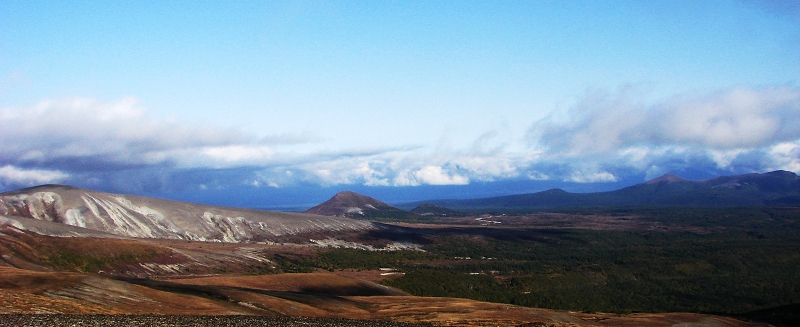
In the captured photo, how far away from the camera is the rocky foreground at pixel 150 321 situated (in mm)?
Answer: 31453

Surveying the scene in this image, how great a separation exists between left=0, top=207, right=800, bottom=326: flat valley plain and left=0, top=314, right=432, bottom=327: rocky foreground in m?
4.17

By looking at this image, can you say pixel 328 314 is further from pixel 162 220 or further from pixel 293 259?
pixel 162 220

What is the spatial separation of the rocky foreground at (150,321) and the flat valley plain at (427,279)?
4.17 metres

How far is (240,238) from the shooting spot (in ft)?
494

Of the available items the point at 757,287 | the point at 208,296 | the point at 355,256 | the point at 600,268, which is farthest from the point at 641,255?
the point at 208,296

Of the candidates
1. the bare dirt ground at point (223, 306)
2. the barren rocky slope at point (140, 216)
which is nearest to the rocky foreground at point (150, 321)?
the bare dirt ground at point (223, 306)

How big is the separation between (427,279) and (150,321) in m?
74.9

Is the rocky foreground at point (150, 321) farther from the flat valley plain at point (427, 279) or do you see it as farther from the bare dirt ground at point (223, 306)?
the flat valley plain at point (427, 279)

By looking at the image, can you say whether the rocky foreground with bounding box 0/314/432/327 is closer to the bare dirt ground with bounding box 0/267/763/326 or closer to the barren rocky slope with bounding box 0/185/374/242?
the bare dirt ground with bounding box 0/267/763/326

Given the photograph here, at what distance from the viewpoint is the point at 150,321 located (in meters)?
34.9

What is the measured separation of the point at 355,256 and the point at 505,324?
90.4 m

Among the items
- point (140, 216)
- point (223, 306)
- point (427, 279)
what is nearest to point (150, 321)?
point (223, 306)

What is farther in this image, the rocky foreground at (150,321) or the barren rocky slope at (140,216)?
the barren rocky slope at (140,216)

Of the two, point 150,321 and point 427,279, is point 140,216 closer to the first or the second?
point 427,279
